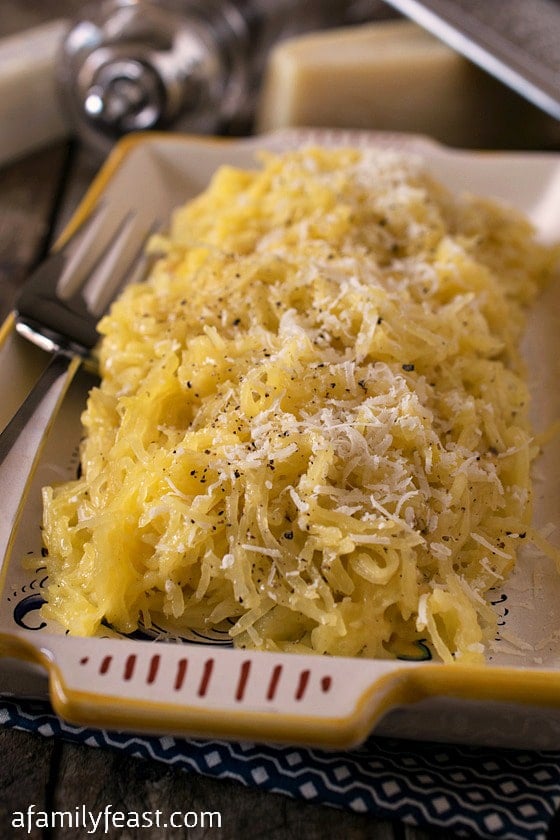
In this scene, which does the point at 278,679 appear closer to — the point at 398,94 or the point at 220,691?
the point at 220,691

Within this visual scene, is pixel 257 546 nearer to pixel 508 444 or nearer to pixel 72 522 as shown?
pixel 72 522

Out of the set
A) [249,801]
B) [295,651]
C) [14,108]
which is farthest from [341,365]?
[14,108]

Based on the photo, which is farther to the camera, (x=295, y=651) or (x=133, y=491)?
(x=133, y=491)

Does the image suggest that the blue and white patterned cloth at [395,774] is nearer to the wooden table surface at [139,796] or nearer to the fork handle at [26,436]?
the wooden table surface at [139,796]

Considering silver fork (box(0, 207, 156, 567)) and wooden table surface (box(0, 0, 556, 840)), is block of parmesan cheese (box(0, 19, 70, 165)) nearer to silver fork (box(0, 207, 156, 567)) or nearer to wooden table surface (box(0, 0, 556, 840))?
silver fork (box(0, 207, 156, 567))

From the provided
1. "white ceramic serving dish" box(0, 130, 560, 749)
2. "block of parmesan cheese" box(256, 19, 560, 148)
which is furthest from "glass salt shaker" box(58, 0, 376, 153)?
"white ceramic serving dish" box(0, 130, 560, 749)

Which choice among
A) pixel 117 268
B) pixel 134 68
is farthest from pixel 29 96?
pixel 117 268

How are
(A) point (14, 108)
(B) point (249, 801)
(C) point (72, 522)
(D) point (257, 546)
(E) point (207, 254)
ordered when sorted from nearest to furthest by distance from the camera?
(B) point (249, 801)
(D) point (257, 546)
(C) point (72, 522)
(E) point (207, 254)
(A) point (14, 108)
